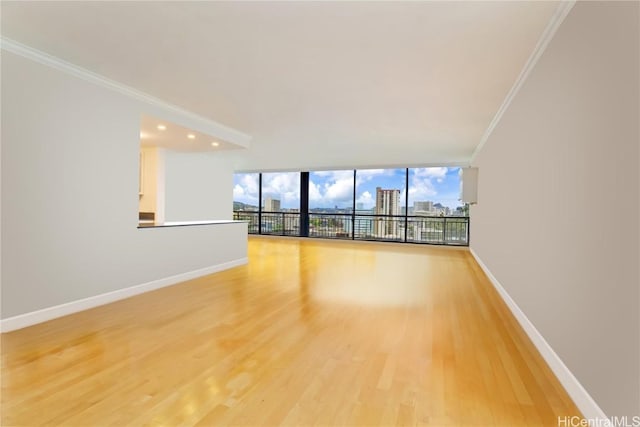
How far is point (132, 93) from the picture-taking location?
11.2 ft

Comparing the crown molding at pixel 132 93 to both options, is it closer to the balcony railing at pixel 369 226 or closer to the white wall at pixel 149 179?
the white wall at pixel 149 179

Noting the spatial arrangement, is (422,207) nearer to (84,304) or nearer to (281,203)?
(281,203)

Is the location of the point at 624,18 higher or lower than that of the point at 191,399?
higher

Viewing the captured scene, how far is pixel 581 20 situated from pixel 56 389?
3.55m

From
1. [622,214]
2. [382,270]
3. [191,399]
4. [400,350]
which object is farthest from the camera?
[382,270]

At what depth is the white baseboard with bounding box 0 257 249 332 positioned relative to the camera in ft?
8.33

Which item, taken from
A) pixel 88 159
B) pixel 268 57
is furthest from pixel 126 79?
pixel 268 57

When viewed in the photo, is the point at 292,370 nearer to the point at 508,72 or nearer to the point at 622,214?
the point at 622,214

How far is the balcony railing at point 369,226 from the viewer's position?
28.8ft

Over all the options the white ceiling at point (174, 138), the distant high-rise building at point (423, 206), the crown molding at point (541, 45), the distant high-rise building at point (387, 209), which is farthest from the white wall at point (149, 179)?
the distant high-rise building at point (423, 206)

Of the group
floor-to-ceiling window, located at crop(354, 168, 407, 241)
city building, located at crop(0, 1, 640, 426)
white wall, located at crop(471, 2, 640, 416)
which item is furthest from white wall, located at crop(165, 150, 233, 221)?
white wall, located at crop(471, 2, 640, 416)

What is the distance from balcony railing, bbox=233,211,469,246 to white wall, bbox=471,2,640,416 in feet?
20.7

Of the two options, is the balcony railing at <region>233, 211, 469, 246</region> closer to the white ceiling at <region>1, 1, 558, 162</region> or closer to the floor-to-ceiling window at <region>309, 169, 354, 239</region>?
the floor-to-ceiling window at <region>309, 169, 354, 239</region>

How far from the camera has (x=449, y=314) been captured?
308 centimetres
